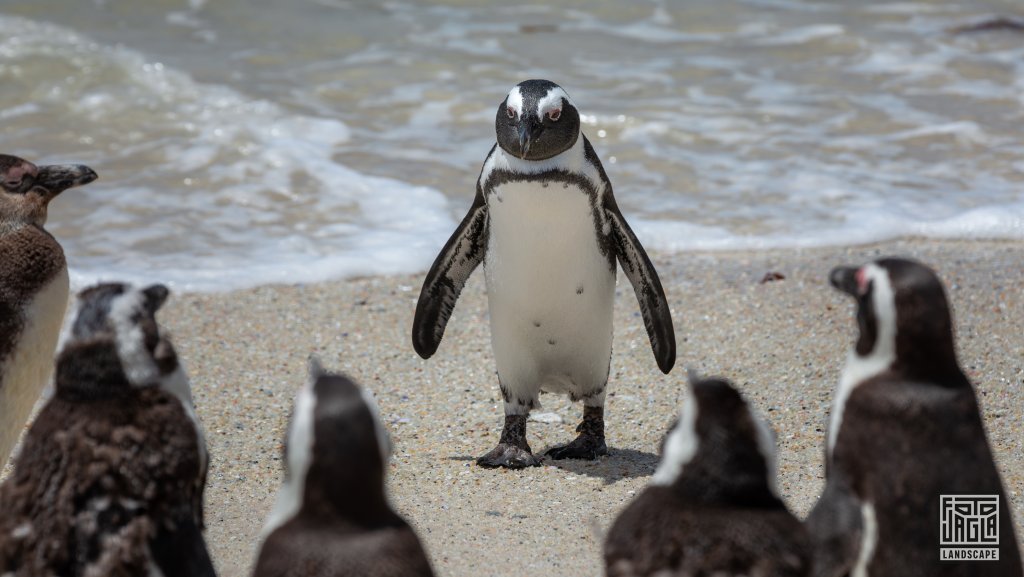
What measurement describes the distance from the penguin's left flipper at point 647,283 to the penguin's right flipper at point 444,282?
57 centimetres

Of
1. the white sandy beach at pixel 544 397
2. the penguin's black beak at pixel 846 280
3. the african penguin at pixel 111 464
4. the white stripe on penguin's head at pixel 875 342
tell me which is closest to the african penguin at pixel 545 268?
the white sandy beach at pixel 544 397

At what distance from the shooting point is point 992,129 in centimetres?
1045

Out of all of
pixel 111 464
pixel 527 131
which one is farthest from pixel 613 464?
pixel 111 464

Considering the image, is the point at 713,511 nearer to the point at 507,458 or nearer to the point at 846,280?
A: the point at 846,280

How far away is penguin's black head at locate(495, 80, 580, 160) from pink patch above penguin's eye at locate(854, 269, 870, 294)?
2.08 m

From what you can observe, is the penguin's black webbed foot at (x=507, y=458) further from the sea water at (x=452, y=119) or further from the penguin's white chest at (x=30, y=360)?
the sea water at (x=452, y=119)

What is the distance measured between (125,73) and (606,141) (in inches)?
191

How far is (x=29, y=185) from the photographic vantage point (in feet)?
15.5

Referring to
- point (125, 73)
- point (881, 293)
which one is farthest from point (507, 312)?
point (125, 73)

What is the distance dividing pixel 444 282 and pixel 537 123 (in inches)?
35.5

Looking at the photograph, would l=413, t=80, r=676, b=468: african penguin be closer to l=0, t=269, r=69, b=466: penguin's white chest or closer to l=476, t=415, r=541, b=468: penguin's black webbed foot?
l=476, t=415, r=541, b=468: penguin's black webbed foot

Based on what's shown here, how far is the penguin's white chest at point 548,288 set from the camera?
522 cm

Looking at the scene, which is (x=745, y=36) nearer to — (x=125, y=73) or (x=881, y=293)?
(x=125, y=73)

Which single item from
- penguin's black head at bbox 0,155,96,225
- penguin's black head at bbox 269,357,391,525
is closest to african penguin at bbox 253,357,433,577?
penguin's black head at bbox 269,357,391,525
